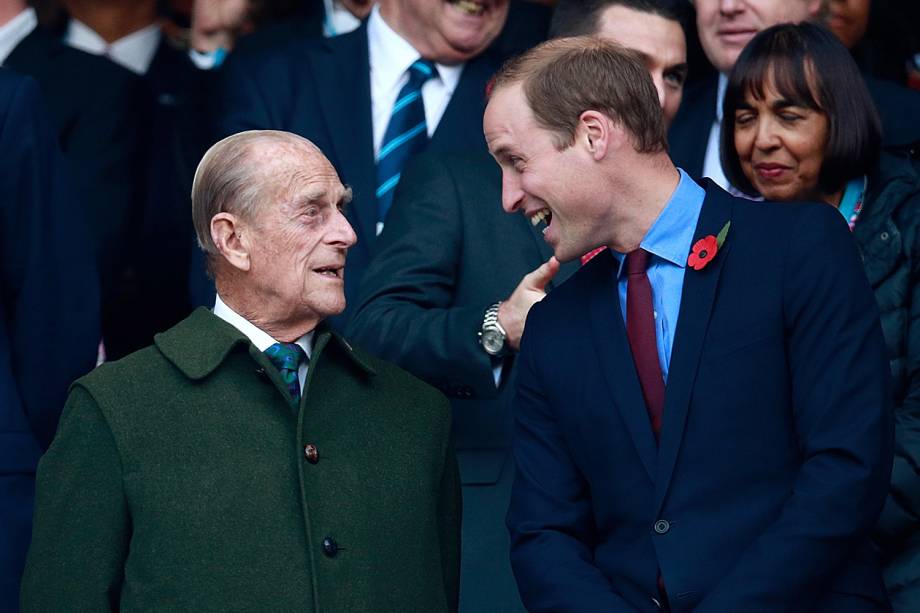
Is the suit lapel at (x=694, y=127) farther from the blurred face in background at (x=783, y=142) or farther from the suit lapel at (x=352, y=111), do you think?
the suit lapel at (x=352, y=111)

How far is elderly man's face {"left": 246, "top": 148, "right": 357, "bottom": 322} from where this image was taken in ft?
10.9

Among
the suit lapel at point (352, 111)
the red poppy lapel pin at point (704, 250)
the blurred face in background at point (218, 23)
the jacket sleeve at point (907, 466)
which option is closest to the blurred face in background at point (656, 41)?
the suit lapel at point (352, 111)

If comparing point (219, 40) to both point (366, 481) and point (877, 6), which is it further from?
point (366, 481)

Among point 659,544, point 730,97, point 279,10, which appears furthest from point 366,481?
point 279,10

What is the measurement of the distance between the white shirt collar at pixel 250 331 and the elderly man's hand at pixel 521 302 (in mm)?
515

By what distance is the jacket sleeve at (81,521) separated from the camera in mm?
3113

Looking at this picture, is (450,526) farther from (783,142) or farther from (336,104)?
(336,104)

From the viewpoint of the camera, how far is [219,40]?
6371 mm

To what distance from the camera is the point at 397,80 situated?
187 inches

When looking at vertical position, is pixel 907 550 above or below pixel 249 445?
below

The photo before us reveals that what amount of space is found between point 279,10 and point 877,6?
2079 mm

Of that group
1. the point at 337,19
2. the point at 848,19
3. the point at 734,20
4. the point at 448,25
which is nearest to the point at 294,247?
the point at 448,25

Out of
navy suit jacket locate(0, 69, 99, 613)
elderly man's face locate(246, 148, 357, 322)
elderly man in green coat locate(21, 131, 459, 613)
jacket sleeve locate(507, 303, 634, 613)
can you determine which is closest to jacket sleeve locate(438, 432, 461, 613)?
elderly man in green coat locate(21, 131, 459, 613)

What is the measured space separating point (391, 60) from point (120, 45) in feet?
3.98
